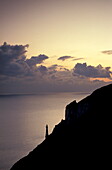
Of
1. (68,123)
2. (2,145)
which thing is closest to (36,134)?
(2,145)

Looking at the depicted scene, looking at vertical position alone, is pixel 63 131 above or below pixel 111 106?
below

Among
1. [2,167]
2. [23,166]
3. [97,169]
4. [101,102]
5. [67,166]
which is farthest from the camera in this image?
[2,167]

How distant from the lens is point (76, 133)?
60344 mm

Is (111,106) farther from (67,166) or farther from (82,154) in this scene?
(67,166)

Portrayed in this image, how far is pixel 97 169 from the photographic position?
42781 mm

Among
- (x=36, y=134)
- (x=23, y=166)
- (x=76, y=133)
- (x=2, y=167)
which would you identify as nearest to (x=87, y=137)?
(x=76, y=133)

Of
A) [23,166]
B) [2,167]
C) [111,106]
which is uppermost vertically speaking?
[111,106]

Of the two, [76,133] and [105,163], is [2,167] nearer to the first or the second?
[76,133]

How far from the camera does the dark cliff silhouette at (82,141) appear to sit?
Answer: 48.1m

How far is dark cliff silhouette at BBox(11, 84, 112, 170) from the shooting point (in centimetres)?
4812

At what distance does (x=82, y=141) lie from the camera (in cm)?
5494

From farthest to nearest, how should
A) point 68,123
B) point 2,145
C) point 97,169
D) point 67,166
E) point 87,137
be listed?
1. point 2,145
2. point 68,123
3. point 87,137
4. point 67,166
5. point 97,169

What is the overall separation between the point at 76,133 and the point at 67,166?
499 inches

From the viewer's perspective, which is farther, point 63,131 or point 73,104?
point 73,104
